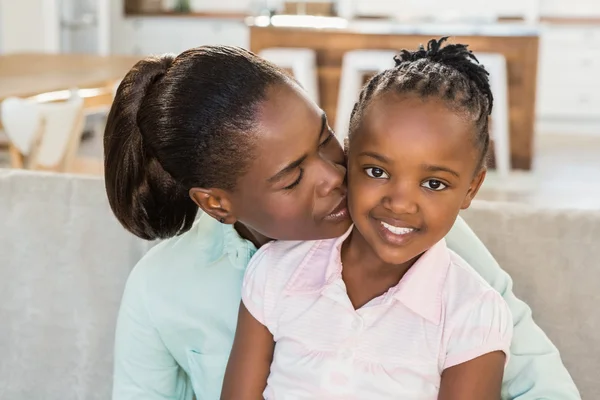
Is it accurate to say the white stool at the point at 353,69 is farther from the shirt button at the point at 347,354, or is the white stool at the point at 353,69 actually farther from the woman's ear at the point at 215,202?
the shirt button at the point at 347,354

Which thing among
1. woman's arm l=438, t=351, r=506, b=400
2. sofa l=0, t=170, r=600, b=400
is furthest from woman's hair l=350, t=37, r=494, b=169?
sofa l=0, t=170, r=600, b=400

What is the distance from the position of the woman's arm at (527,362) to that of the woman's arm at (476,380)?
13 centimetres

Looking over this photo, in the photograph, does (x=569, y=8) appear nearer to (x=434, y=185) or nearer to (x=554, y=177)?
(x=554, y=177)

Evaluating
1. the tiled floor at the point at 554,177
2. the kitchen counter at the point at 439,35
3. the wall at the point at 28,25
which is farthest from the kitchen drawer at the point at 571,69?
the wall at the point at 28,25

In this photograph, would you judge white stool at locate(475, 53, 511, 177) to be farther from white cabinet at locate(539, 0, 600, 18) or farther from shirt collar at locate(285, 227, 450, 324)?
shirt collar at locate(285, 227, 450, 324)

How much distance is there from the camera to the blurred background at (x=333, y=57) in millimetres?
3389

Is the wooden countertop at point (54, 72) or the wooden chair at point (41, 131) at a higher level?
the wooden countertop at point (54, 72)

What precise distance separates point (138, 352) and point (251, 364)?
0.23m

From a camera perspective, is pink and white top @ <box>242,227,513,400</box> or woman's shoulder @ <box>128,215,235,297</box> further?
woman's shoulder @ <box>128,215,235,297</box>

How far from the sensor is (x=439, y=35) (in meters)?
4.91

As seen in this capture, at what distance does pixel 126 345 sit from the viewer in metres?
1.15

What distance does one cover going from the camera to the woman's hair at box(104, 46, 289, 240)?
95 centimetres

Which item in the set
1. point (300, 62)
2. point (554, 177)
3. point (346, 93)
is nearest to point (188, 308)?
point (346, 93)

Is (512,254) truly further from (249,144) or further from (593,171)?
(593,171)
